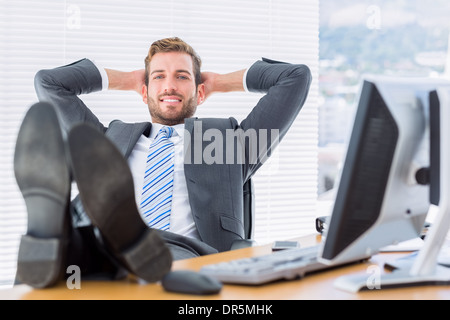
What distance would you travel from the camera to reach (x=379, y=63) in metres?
4.03

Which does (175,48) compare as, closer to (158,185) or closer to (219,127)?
(219,127)

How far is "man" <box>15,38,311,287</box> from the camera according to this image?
850mm

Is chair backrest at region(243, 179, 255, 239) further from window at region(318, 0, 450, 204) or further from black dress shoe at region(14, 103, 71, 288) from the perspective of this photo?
window at region(318, 0, 450, 204)

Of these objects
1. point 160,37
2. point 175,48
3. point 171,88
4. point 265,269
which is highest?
point 160,37

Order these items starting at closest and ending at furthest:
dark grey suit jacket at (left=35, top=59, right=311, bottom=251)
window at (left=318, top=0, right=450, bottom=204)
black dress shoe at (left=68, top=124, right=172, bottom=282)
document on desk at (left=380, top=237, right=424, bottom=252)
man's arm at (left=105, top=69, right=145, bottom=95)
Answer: black dress shoe at (left=68, top=124, right=172, bottom=282) < document on desk at (left=380, top=237, right=424, bottom=252) < dark grey suit jacket at (left=35, top=59, right=311, bottom=251) < man's arm at (left=105, top=69, right=145, bottom=95) < window at (left=318, top=0, right=450, bottom=204)

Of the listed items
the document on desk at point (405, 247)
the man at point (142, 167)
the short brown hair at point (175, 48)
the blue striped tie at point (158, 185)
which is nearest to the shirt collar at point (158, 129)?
the man at point (142, 167)

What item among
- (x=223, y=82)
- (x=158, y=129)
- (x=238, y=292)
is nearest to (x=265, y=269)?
(x=238, y=292)

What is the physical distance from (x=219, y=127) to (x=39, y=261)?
1244 millimetres

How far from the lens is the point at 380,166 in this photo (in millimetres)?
912

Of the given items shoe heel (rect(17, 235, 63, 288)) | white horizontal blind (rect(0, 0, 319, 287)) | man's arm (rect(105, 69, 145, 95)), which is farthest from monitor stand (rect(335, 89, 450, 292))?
white horizontal blind (rect(0, 0, 319, 287))

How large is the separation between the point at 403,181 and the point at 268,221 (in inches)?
79.5

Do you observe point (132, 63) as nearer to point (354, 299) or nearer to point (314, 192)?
point (314, 192)

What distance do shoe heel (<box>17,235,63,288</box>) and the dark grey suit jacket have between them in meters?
0.73
